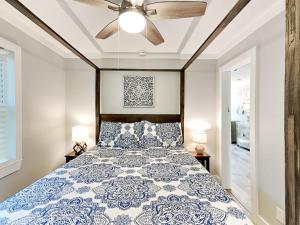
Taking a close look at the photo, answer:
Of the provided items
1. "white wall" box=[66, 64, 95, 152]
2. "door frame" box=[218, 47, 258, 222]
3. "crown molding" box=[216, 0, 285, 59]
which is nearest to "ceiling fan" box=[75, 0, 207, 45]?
"crown molding" box=[216, 0, 285, 59]

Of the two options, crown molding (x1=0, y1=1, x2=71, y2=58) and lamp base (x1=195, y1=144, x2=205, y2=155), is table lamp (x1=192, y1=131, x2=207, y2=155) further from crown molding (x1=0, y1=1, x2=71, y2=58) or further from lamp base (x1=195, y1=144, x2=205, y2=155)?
crown molding (x1=0, y1=1, x2=71, y2=58)

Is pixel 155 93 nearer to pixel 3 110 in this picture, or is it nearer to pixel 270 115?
pixel 270 115

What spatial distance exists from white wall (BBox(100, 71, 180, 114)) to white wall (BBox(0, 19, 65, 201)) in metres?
0.75

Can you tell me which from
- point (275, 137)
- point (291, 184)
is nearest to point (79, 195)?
point (291, 184)

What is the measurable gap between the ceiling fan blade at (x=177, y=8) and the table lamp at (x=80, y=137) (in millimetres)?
2309

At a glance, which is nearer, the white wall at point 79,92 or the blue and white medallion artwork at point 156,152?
the blue and white medallion artwork at point 156,152

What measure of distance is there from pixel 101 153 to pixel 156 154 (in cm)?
74

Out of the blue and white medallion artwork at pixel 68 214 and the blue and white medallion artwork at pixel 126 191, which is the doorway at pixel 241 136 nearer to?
the blue and white medallion artwork at pixel 126 191

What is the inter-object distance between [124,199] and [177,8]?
1.44 meters

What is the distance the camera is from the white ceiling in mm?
2041

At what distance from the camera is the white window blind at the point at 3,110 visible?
7.55 ft

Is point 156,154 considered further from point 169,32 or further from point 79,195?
point 169,32

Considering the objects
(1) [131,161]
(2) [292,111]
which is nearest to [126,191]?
(1) [131,161]

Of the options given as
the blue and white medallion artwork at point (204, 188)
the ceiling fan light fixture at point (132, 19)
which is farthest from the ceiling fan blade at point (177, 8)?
the blue and white medallion artwork at point (204, 188)
